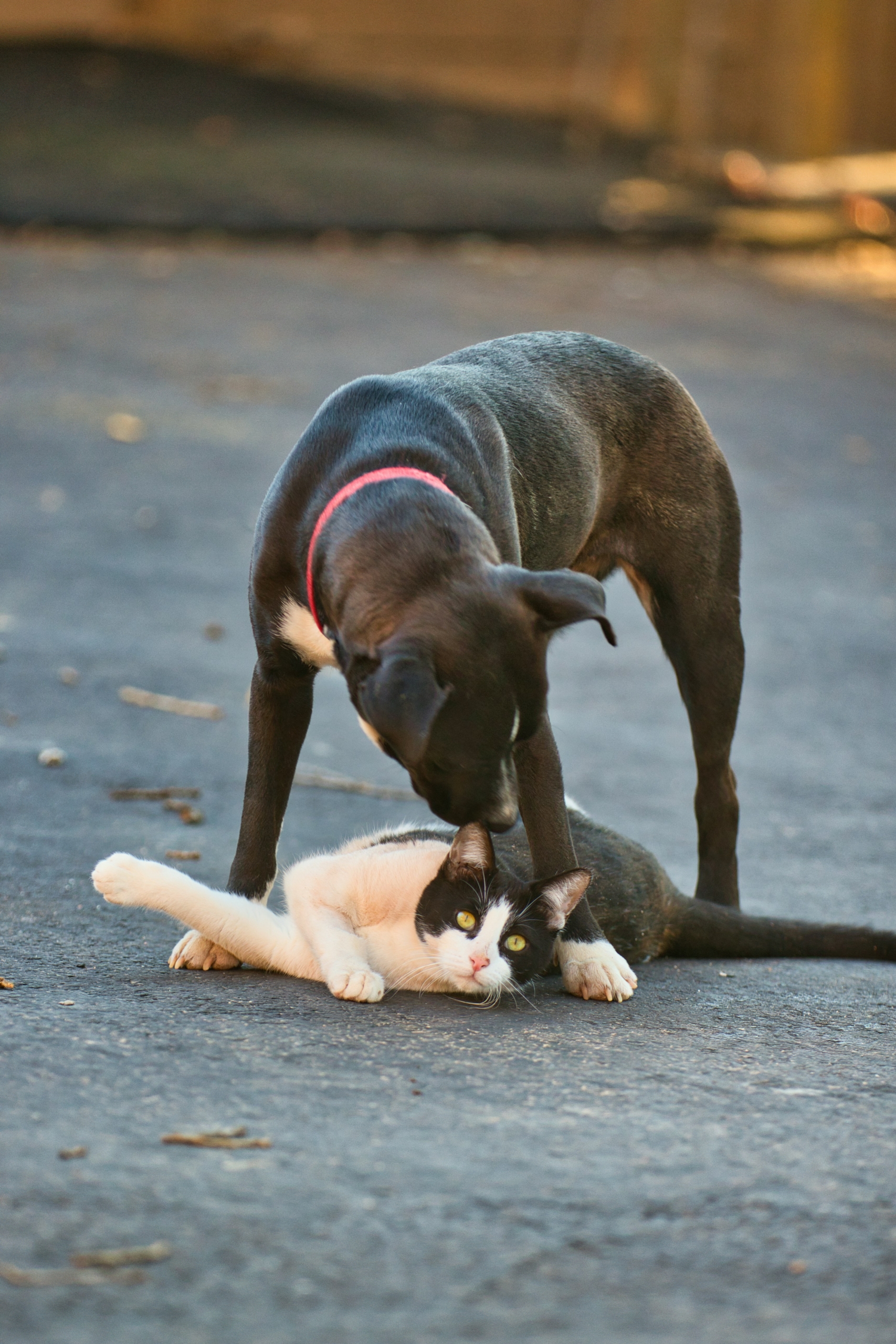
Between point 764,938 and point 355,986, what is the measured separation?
1.34 metres

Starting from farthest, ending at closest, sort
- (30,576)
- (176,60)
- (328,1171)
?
(176,60) < (30,576) < (328,1171)

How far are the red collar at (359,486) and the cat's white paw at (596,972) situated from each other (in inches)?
40.0

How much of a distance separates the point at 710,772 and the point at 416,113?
18.1 meters

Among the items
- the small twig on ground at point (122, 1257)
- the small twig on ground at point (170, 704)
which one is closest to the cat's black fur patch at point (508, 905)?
the small twig on ground at point (122, 1257)

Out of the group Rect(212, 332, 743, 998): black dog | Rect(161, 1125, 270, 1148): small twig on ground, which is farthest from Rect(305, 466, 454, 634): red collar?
Rect(161, 1125, 270, 1148): small twig on ground

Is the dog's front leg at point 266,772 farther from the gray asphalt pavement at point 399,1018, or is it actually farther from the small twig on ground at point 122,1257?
the small twig on ground at point 122,1257

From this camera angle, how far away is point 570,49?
22859 mm

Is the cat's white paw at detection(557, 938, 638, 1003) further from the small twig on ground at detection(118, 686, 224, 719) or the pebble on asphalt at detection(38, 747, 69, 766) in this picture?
the small twig on ground at detection(118, 686, 224, 719)

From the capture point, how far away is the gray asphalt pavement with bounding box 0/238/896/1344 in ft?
7.12

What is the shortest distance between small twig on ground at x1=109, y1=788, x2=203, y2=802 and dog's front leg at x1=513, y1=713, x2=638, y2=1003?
1792 mm

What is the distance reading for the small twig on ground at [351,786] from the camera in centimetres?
569

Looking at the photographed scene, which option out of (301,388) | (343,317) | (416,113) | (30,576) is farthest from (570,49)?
(30,576)

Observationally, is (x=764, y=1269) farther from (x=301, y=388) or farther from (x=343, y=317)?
(x=343, y=317)

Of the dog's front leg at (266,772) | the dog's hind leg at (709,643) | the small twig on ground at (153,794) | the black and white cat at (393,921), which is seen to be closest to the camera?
the black and white cat at (393,921)
